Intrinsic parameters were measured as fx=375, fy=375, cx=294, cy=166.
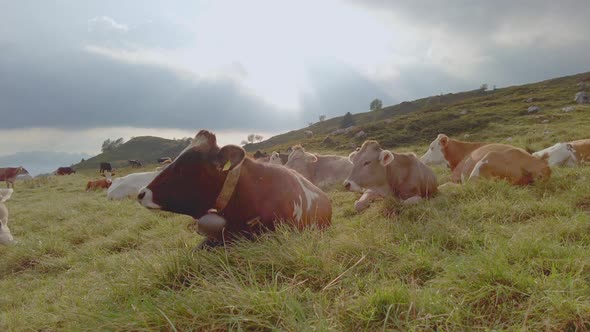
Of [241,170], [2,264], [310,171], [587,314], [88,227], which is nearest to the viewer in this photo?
[587,314]

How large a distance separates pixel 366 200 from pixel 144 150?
548 ft

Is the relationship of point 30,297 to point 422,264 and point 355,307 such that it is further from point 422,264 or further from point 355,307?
point 422,264

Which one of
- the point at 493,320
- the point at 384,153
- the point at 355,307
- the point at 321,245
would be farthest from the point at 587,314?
the point at 384,153

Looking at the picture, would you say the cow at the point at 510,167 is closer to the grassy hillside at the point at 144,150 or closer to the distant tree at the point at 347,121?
the distant tree at the point at 347,121

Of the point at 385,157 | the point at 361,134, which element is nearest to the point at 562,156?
the point at 385,157

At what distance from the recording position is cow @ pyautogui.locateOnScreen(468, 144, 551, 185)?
776 cm

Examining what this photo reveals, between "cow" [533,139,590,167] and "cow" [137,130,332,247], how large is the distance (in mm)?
9974

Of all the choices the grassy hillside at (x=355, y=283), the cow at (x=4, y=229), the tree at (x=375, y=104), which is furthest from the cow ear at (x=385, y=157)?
the tree at (x=375, y=104)

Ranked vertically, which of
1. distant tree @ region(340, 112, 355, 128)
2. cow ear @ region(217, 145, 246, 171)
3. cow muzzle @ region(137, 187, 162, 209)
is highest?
distant tree @ region(340, 112, 355, 128)

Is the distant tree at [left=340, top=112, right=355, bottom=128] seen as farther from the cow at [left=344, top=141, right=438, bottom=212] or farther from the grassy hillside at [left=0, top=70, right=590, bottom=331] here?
the grassy hillside at [left=0, top=70, right=590, bottom=331]

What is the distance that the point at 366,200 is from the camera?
786cm

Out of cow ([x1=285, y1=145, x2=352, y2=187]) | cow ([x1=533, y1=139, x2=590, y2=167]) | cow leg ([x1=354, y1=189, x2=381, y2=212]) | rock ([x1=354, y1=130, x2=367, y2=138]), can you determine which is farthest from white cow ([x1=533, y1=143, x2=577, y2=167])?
rock ([x1=354, y1=130, x2=367, y2=138])

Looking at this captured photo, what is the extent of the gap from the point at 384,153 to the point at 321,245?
4.43 metres

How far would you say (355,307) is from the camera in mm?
2496
